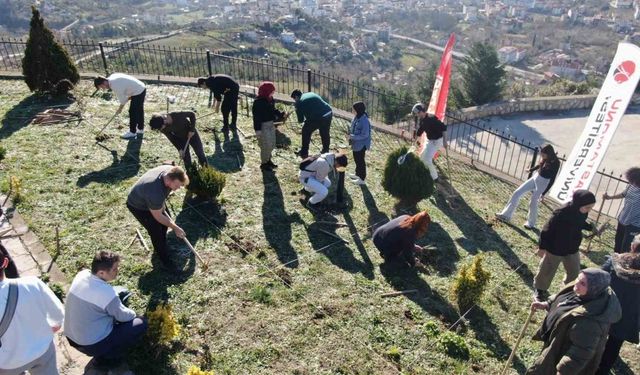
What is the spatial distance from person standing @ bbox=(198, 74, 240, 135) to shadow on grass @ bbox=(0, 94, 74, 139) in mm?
3566

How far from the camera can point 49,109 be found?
1037cm

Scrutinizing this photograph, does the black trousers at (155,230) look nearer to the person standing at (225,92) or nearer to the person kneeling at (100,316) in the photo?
the person kneeling at (100,316)

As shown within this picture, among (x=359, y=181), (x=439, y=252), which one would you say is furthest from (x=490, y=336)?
(x=359, y=181)

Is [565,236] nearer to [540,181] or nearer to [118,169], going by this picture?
[540,181]

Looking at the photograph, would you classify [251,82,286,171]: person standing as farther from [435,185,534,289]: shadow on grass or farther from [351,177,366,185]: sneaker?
[435,185,534,289]: shadow on grass

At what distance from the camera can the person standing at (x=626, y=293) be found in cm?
420

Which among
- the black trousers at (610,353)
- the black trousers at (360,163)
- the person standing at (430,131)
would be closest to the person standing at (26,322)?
the black trousers at (610,353)

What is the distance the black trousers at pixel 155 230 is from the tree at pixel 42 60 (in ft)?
23.5

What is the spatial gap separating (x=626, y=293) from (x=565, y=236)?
114 cm

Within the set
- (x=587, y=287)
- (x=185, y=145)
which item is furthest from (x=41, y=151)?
(x=587, y=287)

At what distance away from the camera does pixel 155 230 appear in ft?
18.4

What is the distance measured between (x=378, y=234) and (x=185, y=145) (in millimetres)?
3368

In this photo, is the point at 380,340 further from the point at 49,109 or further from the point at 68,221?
the point at 49,109

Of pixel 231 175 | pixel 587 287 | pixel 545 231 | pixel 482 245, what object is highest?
pixel 587 287
